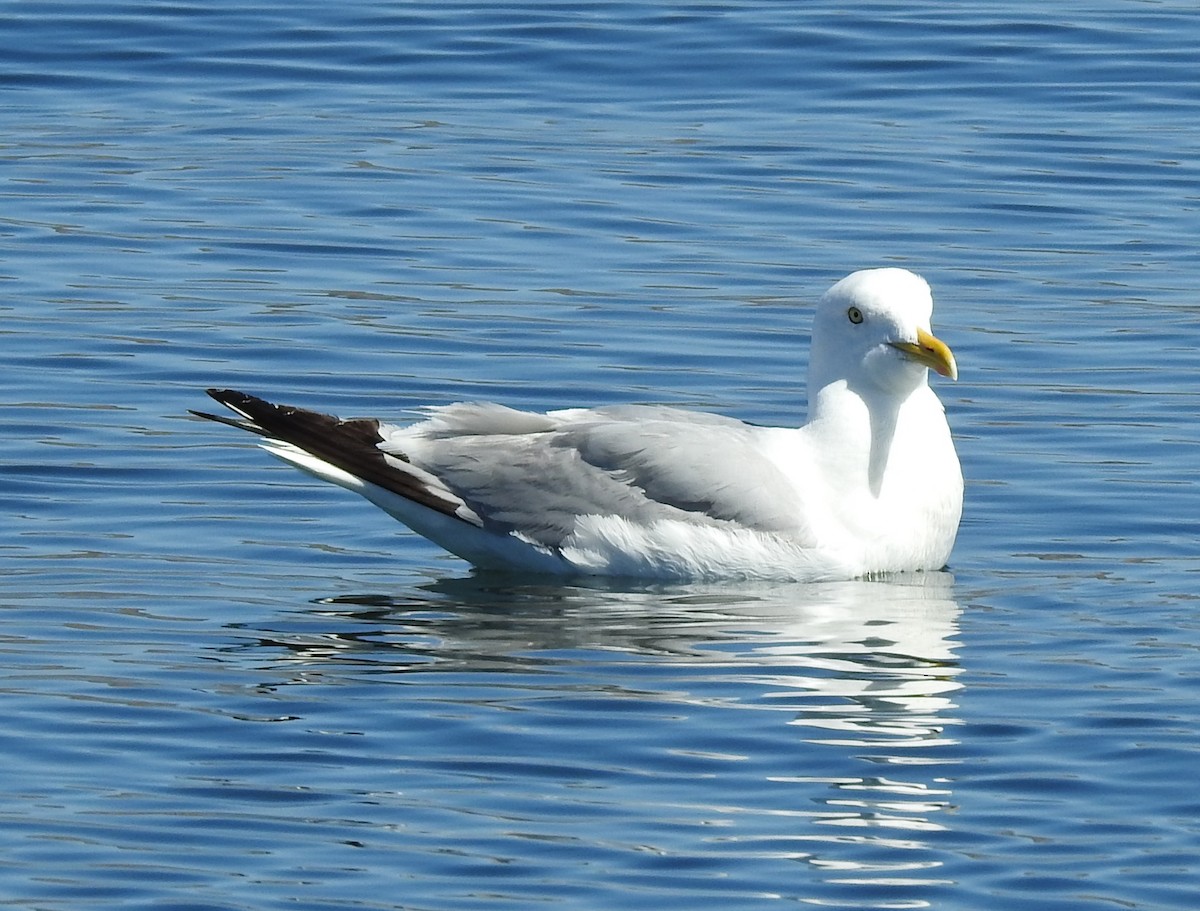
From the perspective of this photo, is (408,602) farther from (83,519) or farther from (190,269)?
(190,269)

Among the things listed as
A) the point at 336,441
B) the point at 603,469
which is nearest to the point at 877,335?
the point at 603,469

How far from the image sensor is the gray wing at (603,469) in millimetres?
10086

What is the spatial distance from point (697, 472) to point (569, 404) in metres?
2.29

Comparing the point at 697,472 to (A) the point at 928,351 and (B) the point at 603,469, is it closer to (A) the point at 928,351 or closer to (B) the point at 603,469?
(B) the point at 603,469

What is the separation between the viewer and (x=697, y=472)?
1008 cm

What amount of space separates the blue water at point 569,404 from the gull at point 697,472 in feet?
0.70

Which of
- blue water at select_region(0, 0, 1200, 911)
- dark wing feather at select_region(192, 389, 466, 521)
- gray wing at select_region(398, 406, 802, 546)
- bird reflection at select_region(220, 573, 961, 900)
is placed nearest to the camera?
blue water at select_region(0, 0, 1200, 911)

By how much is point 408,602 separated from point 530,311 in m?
4.28

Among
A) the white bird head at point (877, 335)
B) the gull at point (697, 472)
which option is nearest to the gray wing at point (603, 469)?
the gull at point (697, 472)

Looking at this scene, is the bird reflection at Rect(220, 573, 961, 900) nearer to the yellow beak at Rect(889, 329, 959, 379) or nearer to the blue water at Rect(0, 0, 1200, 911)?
the blue water at Rect(0, 0, 1200, 911)

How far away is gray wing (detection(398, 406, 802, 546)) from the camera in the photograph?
10086 millimetres

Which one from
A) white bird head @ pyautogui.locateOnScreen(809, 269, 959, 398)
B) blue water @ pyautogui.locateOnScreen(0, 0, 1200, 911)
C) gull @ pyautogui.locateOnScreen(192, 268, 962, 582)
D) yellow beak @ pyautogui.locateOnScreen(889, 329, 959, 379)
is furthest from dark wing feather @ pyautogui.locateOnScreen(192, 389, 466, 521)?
yellow beak @ pyautogui.locateOnScreen(889, 329, 959, 379)

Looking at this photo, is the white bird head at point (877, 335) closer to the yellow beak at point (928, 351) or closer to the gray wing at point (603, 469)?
the yellow beak at point (928, 351)

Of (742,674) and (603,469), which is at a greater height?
(603,469)
